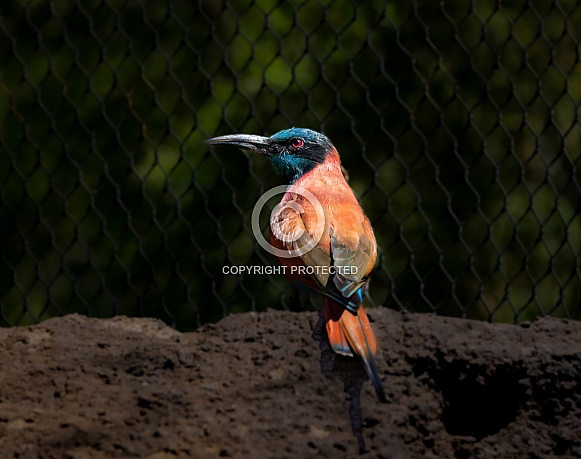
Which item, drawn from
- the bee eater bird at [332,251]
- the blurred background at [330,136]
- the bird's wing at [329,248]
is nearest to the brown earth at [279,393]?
the bee eater bird at [332,251]

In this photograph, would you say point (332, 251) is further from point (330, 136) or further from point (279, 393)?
point (330, 136)

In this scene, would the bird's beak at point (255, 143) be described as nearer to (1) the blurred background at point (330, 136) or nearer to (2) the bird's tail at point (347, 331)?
(2) the bird's tail at point (347, 331)

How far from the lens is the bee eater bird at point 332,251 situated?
6.61 ft

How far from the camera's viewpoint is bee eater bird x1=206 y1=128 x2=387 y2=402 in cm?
201

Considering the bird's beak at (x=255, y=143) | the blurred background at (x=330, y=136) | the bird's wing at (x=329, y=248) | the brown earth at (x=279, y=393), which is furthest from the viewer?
the blurred background at (x=330, y=136)

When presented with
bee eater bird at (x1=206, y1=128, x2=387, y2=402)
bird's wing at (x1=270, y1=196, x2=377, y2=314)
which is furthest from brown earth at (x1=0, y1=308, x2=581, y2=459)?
bird's wing at (x1=270, y1=196, x2=377, y2=314)

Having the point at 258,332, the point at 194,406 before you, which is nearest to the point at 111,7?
the point at 258,332

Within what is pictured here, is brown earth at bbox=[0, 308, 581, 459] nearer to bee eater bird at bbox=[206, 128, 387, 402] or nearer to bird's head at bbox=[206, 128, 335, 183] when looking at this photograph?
bee eater bird at bbox=[206, 128, 387, 402]

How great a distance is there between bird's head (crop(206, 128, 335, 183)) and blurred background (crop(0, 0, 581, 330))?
4.57 ft

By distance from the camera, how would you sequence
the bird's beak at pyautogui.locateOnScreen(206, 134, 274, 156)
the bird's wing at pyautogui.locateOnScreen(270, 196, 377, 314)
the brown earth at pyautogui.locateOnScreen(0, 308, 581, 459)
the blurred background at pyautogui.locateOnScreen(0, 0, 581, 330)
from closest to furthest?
the bird's wing at pyautogui.locateOnScreen(270, 196, 377, 314), the brown earth at pyautogui.locateOnScreen(0, 308, 581, 459), the bird's beak at pyautogui.locateOnScreen(206, 134, 274, 156), the blurred background at pyautogui.locateOnScreen(0, 0, 581, 330)

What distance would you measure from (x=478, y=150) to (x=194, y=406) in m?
1.93

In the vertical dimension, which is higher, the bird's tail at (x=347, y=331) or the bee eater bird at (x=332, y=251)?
the bee eater bird at (x=332, y=251)

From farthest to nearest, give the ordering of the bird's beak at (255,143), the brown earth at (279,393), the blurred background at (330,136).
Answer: the blurred background at (330,136), the bird's beak at (255,143), the brown earth at (279,393)

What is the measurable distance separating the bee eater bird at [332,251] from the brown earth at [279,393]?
0.56 ft
